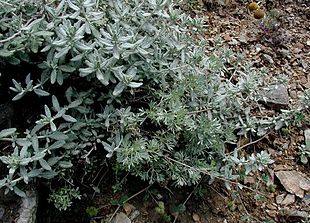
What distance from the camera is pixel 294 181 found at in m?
2.50

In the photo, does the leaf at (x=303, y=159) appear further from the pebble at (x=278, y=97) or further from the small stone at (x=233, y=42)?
the small stone at (x=233, y=42)

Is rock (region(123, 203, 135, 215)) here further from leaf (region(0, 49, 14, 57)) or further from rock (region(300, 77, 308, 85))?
rock (region(300, 77, 308, 85))

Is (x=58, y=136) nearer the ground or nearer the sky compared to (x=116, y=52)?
nearer the ground

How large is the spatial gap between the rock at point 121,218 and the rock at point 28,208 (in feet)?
1.12

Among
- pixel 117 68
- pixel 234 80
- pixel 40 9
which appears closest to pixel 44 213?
pixel 117 68

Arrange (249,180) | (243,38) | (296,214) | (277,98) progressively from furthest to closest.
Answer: (243,38)
(277,98)
(249,180)
(296,214)

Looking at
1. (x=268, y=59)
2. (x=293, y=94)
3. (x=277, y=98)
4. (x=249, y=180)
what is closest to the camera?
(x=249, y=180)

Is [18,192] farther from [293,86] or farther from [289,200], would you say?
[293,86]

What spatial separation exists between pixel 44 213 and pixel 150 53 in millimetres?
787

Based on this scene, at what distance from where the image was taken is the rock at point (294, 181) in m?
2.47

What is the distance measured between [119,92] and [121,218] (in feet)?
1.87

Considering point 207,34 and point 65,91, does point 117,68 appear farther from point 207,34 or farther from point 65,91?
point 207,34

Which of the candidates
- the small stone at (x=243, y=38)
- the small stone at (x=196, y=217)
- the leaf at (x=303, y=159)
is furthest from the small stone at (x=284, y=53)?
the small stone at (x=196, y=217)

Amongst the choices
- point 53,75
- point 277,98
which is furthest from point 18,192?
point 277,98
